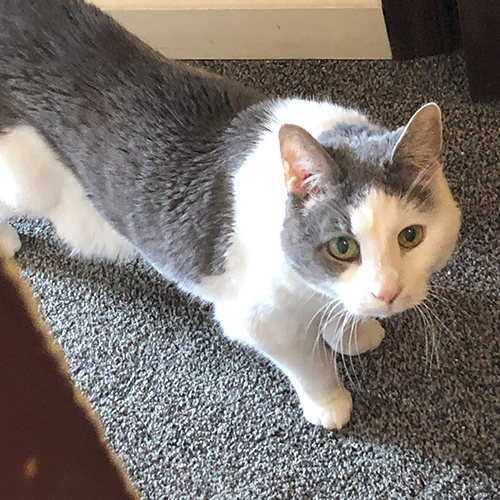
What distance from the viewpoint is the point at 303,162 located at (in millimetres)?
761

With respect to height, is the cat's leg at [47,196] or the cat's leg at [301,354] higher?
the cat's leg at [47,196]

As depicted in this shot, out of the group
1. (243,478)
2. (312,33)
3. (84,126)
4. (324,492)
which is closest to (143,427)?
(243,478)

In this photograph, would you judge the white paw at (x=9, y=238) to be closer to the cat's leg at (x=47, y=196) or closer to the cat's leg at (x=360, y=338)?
the cat's leg at (x=47, y=196)

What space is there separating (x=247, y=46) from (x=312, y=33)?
0.61ft

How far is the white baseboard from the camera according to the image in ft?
4.95

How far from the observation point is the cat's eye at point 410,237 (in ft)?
2.48

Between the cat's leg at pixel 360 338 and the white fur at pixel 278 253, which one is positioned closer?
the white fur at pixel 278 253

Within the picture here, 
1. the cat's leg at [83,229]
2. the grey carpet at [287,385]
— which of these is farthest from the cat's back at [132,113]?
the grey carpet at [287,385]

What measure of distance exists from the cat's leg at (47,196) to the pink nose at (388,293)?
2.21ft

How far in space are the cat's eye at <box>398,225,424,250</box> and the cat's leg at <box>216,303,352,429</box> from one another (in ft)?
0.79

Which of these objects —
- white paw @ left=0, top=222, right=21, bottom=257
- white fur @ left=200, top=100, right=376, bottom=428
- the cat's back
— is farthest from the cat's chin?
white paw @ left=0, top=222, right=21, bottom=257

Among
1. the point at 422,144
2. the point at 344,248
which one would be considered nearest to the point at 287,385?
the point at 344,248

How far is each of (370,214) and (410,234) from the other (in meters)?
0.07

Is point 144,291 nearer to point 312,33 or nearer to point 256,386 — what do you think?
point 256,386
